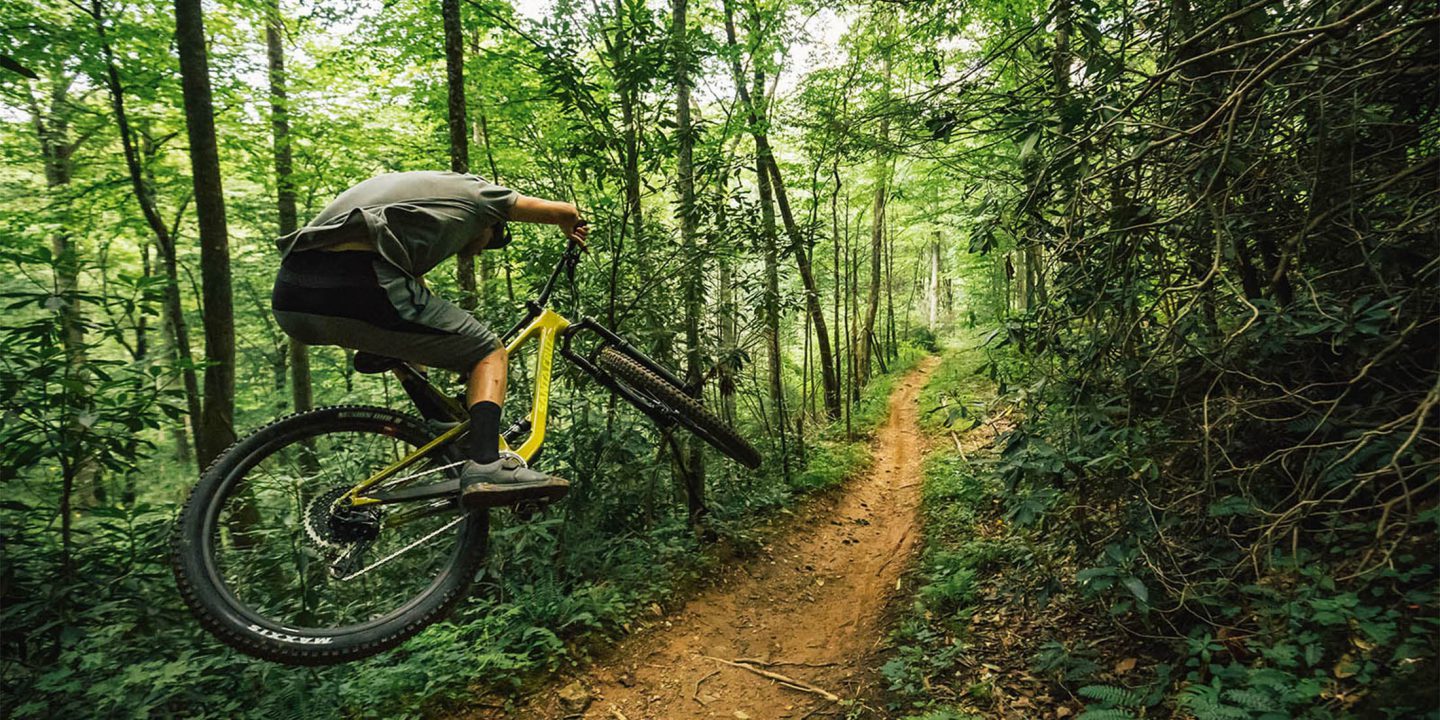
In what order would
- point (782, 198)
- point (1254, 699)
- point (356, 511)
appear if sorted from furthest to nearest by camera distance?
1. point (782, 198)
2. point (356, 511)
3. point (1254, 699)

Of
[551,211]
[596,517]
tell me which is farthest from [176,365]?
[596,517]

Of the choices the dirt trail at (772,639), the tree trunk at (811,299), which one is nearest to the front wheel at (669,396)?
the dirt trail at (772,639)

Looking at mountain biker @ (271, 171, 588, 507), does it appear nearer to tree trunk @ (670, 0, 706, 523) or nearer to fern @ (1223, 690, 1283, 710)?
tree trunk @ (670, 0, 706, 523)

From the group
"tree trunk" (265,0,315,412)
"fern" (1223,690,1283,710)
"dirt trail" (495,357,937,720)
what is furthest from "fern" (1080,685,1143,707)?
"tree trunk" (265,0,315,412)

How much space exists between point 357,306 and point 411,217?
1.52 ft

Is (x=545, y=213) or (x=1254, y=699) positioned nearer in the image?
(x=1254, y=699)

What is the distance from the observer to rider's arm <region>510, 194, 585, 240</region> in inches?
116

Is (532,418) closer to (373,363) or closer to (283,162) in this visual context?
(373,363)

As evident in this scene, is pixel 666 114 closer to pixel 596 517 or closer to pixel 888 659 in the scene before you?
pixel 596 517

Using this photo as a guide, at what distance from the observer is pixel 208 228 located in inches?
187

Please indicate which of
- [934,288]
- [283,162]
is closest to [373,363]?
[283,162]

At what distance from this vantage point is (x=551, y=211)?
3.02m

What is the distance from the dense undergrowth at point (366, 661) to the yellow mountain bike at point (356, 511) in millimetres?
394

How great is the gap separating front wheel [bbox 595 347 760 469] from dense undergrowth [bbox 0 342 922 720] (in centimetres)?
108
